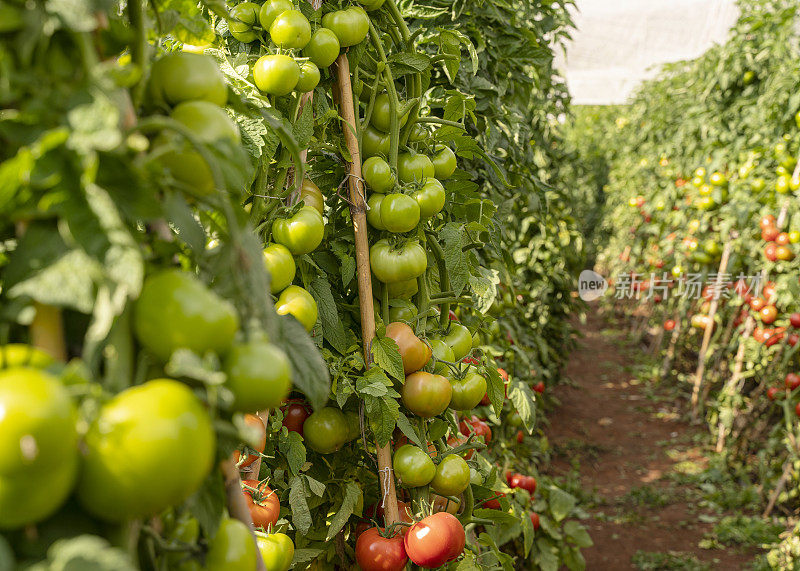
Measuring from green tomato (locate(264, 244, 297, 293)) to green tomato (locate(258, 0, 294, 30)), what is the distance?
0.38 meters

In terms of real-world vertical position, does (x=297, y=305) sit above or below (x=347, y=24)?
below

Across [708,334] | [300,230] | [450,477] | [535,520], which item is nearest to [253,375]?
[300,230]

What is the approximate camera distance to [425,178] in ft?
3.99

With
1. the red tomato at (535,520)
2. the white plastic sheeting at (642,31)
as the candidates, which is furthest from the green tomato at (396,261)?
the white plastic sheeting at (642,31)

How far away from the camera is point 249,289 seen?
39 cm

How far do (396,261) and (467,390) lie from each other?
1.02 feet

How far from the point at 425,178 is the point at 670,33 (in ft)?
11.3

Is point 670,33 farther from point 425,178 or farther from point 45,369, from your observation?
point 45,369

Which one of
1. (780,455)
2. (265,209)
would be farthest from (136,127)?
(780,455)

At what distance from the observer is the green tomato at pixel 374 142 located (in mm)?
1236

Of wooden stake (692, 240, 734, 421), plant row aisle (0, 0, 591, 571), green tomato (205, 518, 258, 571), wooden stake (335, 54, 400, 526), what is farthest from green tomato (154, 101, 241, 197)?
wooden stake (692, 240, 734, 421)

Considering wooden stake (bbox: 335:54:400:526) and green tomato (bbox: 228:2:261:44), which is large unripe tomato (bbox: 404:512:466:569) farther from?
green tomato (bbox: 228:2:261:44)

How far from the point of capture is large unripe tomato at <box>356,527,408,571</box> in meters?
1.06

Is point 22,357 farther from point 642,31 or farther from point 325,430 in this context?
point 642,31
